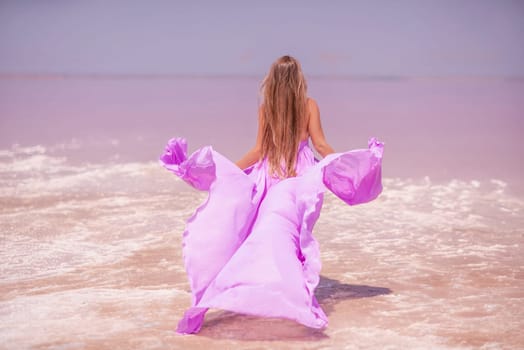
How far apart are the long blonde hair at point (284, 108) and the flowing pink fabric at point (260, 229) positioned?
3.0 inches

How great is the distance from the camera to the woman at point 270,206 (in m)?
3.60

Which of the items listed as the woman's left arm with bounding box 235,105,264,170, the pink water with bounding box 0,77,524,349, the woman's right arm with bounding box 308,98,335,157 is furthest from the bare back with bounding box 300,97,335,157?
the pink water with bounding box 0,77,524,349

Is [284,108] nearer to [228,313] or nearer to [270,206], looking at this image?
[270,206]

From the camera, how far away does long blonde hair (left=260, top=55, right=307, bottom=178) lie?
13.9 ft

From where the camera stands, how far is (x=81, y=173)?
→ 9008mm

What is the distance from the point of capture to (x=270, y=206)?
3.98 metres

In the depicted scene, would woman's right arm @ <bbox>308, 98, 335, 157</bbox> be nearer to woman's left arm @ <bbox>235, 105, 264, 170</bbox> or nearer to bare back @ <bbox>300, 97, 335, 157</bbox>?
bare back @ <bbox>300, 97, 335, 157</bbox>

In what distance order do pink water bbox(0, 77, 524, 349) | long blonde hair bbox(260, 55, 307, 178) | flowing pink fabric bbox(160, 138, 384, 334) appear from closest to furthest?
flowing pink fabric bbox(160, 138, 384, 334)
pink water bbox(0, 77, 524, 349)
long blonde hair bbox(260, 55, 307, 178)

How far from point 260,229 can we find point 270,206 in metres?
0.18

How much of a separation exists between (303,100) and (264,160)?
1.42 ft

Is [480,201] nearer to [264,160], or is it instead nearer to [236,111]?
[264,160]

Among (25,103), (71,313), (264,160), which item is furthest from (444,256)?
(25,103)

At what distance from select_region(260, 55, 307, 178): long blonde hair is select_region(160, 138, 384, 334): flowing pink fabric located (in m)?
0.08

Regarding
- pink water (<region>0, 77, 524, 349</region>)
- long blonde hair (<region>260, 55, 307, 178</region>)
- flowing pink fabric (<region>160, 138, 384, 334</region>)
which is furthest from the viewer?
long blonde hair (<region>260, 55, 307, 178</region>)
